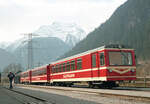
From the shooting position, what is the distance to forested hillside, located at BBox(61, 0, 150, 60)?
149250 millimetres

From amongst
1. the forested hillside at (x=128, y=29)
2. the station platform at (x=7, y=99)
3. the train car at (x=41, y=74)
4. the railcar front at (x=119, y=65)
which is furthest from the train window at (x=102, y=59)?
the forested hillside at (x=128, y=29)

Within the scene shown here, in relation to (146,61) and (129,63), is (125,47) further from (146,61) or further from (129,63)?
(146,61)

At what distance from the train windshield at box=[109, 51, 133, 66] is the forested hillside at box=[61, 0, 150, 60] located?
126321 millimetres

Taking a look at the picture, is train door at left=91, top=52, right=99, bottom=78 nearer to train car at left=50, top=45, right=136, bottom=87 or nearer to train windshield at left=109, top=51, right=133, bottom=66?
train car at left=50, top=45, right=136, bottom=87

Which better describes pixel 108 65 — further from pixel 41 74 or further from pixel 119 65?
pixel 41 74

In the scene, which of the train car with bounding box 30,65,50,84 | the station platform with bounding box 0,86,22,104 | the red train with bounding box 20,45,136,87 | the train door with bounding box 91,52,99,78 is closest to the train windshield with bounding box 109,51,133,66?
the red train with bounding box 20,45,136,87

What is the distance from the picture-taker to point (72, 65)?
2314 cm

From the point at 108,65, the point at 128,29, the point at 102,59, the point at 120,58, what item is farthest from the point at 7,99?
the point at 128,29

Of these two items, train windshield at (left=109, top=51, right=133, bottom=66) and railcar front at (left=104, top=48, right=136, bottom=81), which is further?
train windshield at (left=109, top=51, right=133, bottom=66)

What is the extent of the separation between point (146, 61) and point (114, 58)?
124 metres

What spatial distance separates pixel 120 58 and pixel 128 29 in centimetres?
15497

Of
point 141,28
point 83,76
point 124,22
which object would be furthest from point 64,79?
point 124,22

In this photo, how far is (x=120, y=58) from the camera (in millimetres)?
18000

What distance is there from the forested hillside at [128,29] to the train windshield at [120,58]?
126 metres
